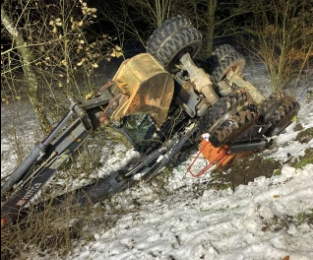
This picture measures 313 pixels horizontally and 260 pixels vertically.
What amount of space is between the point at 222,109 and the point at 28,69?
3287 millimetres

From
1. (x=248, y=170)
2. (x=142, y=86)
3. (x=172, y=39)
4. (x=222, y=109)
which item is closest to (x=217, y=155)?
(x=248, y=170)

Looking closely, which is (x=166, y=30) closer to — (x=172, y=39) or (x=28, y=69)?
(x=172, y=39)

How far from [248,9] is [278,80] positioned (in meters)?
3.39

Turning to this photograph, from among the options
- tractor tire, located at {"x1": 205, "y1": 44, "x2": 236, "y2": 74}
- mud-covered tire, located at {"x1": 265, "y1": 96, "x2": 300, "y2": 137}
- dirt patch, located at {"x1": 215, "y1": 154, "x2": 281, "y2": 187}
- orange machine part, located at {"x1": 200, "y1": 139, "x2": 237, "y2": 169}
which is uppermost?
tractor tire, located at {"x1": 205, "y1": 44, "x2": 236, "y2": 74}

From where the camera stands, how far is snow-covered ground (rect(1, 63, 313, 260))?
155 inches

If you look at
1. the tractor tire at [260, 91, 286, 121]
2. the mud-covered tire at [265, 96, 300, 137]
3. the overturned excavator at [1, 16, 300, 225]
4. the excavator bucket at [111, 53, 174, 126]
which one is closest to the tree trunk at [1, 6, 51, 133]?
the overturned excavator at [1, 16, 300, 225]

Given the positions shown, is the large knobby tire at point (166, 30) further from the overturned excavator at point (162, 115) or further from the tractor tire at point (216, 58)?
the tractor tire at point (216, 58)

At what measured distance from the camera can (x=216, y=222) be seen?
4.53 m

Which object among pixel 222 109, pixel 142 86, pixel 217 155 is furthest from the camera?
pixel 217 155

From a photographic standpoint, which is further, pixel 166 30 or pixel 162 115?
pixel 166 30

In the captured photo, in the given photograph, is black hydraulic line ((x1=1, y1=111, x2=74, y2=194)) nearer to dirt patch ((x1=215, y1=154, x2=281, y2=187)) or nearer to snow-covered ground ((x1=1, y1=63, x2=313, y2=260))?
snow-covered ground ((x1=1, y1=63, x2=313, y2=260))

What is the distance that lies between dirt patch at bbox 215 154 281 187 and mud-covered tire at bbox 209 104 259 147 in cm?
118

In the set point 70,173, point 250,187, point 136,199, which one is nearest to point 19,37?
point 70,173

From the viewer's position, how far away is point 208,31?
1115 centimetres
